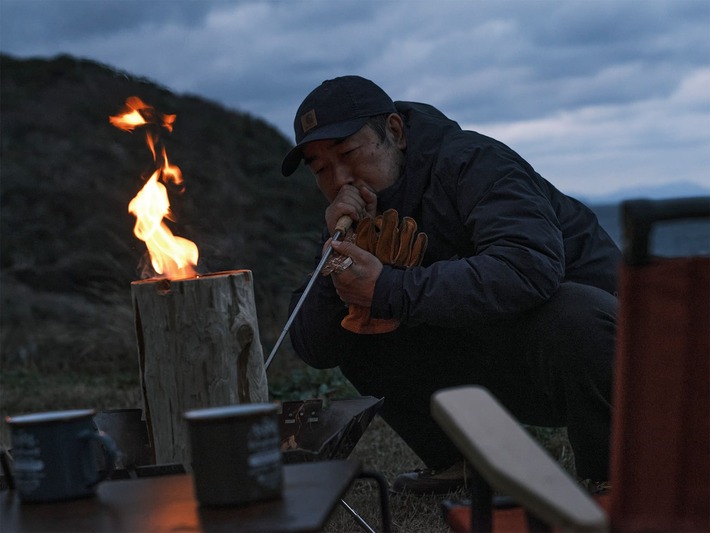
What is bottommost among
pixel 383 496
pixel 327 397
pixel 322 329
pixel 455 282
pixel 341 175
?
pixel 327 397

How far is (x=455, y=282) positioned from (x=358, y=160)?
61 centimetres

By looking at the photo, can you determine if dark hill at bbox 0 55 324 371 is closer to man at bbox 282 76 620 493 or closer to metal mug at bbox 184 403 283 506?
man at bbox 282 76 620 493

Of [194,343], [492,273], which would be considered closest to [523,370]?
[492,273]

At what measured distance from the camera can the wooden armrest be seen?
1.23m

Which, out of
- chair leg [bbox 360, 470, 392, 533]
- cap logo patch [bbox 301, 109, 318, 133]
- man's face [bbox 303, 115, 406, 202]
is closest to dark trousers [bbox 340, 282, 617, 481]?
man's face [bbox 303, 115, 406, 202]

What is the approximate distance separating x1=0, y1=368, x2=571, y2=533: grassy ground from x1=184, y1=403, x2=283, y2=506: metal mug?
167 cm

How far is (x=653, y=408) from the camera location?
1.39 metres

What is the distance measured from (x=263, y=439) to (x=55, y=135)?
16.0 metres

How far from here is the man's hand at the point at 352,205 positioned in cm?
307

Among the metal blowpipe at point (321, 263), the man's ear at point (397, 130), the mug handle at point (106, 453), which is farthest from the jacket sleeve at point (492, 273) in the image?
the mug handle at point (106, 453)

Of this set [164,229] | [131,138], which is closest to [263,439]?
[164,229]

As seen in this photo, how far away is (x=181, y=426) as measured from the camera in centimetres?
254

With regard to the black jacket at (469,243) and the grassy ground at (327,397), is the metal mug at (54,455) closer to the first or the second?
the black jacket at (469,243)

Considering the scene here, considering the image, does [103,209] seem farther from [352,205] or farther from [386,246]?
[386,246]
